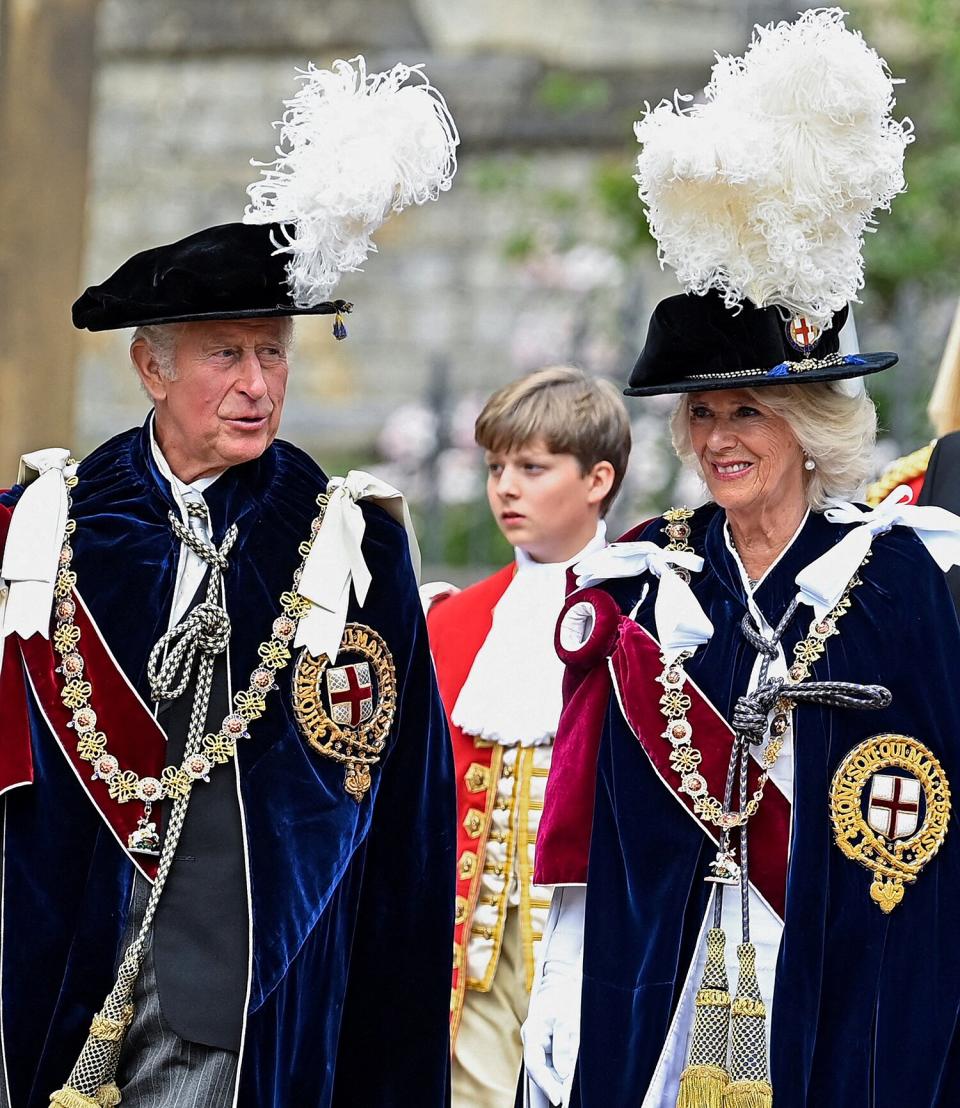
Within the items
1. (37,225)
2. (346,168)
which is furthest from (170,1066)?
(37,225)

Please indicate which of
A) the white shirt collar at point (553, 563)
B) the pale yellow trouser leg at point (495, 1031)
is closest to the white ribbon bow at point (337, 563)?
the white shirt collar at point (553, 563)

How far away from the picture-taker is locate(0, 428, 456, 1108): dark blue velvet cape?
145 inches

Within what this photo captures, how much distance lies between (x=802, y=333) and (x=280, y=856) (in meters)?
1.36

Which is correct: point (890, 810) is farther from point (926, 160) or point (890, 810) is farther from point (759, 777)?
point (926, 160)

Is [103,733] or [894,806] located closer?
[894,806]

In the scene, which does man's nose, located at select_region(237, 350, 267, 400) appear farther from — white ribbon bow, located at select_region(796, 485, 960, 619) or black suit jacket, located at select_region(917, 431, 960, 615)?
black suit jacket, located at select_region(917, 431, 960, 615)

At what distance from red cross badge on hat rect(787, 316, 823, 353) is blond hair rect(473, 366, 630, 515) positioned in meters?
1.34

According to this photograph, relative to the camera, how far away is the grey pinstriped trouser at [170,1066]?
3596 mm

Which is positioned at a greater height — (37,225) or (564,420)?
(37,225)

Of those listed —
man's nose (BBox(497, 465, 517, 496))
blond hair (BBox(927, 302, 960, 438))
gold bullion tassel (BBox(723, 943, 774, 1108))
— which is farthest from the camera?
blond hair (BBox(927, 302, 960, 438))

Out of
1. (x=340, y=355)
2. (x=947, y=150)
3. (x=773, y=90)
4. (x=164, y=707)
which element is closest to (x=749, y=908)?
(x=164, y=707)

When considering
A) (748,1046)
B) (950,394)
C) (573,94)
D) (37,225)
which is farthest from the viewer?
(573,94)

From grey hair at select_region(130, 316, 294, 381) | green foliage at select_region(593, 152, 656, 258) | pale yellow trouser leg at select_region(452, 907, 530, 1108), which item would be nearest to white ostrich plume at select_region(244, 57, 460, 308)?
grey hair at select_region(130, 316, 294, 381)

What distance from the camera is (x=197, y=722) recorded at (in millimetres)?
3738
